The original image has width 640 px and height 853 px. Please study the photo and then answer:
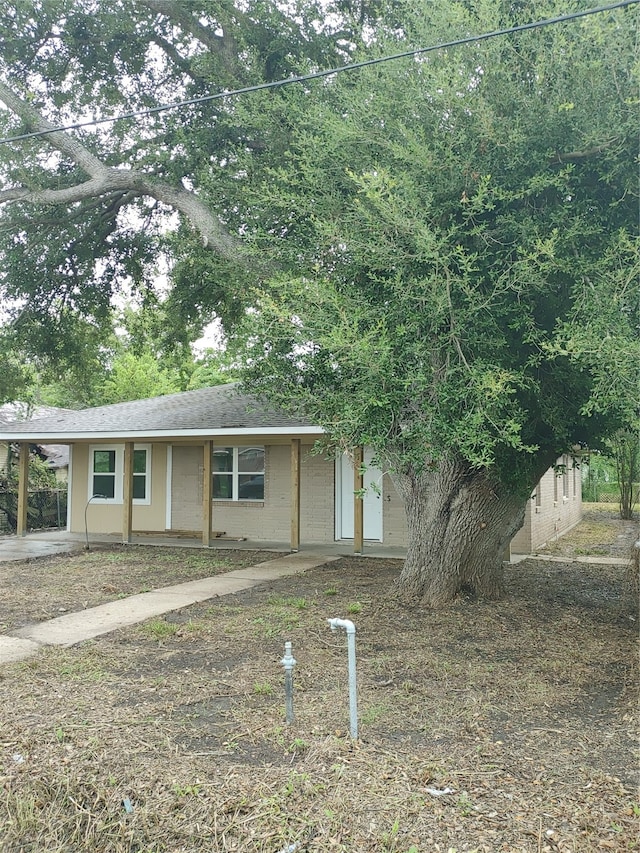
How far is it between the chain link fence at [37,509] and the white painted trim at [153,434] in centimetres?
408

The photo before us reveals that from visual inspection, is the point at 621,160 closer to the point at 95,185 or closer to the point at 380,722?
the point at 380,722

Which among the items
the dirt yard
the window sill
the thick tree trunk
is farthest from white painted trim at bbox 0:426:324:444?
the dirt yard

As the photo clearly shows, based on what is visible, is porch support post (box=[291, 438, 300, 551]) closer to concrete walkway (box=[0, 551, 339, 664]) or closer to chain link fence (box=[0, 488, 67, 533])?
concrete walkway (box=[0, 551, 339, 664])

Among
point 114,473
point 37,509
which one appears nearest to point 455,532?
point 114,473

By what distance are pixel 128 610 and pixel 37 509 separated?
1324cm

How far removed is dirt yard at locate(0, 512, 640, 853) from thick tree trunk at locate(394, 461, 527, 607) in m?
0.44

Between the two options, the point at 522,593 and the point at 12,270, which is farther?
the point at 12,270

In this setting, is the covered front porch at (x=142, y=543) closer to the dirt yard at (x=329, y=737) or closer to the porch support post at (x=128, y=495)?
the porch support post at (x=128, y=495)

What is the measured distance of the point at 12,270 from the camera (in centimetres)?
1152

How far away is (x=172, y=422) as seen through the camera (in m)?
14.2

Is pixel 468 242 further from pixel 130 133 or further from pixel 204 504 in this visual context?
pixel 204 504

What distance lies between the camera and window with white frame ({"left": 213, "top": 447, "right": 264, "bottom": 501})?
1518 centimetres

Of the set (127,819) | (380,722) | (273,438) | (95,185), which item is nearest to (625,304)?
(380,722)

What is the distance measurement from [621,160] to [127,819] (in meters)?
5.79
